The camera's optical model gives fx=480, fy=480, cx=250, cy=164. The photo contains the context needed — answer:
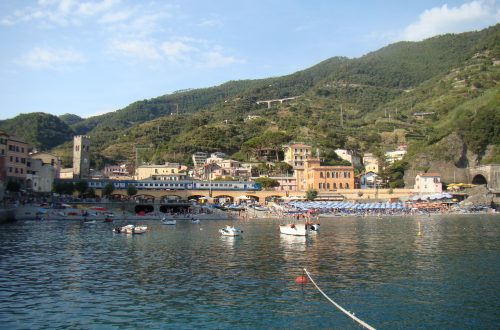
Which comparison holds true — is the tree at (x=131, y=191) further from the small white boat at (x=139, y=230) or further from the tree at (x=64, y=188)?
the small white boat at (x=139, y=230)

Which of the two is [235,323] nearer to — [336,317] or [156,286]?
[336,317]

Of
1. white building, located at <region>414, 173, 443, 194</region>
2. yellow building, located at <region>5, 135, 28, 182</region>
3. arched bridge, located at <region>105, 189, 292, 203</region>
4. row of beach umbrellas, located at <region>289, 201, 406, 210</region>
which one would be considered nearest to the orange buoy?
yellow building, located at <region>5, 135, 28, 182</region>

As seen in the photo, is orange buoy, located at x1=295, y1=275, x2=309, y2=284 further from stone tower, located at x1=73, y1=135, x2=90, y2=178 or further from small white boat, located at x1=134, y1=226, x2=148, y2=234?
stone tower, located at x1=73, y1=135, x2=90, y2=178

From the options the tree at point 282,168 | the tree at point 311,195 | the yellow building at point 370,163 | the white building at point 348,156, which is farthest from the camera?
the white building at point 348,156

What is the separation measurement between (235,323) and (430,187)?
307ft

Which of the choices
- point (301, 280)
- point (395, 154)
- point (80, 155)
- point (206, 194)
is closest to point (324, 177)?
point (206, 194)

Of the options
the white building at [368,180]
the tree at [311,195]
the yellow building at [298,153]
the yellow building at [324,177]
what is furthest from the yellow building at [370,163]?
the tree at [311,195]

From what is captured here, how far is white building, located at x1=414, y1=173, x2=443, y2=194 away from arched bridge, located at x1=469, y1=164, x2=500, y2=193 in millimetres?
9353

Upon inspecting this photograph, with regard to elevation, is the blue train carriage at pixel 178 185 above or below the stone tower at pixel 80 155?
below

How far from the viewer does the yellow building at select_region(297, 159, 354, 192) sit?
106812mm

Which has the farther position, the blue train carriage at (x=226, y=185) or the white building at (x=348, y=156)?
the white building at (x=348, y=156)

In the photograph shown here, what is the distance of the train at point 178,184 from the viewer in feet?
317

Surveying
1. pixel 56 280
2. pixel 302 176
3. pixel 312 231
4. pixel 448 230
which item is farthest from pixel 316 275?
pixel 302 176

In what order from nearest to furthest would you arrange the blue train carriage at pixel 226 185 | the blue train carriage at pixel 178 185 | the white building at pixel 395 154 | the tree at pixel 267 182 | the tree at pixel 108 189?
the tree at pixel 108 189
the blue train carriage at pixel 178 185
the blue train carriage at pixel 226 185
the tree at pixel 267 182
the white building at pixel 395 154
